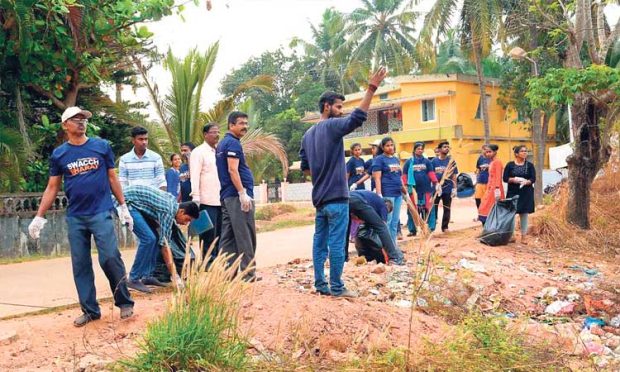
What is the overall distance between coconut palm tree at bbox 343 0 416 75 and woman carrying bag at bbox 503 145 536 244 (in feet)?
75.2

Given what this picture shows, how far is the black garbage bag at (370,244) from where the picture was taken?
24.4ft

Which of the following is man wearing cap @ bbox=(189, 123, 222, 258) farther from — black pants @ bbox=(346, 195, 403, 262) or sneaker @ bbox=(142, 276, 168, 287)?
black pants @ bbox=(346, 195, 403, 262)

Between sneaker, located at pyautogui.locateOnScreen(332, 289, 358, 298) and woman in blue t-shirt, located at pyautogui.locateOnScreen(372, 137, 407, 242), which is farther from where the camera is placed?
woman in blue t-shirt, located at pyautogui.locateOnScreen(372, 137, 407, 242)

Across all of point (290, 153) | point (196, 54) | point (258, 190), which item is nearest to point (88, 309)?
point (196, 54)

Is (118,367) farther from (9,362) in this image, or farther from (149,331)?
(9,362)

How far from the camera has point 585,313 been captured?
661 centimetres

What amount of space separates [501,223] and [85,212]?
6482 millimetres

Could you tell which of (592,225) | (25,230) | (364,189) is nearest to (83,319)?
(364,189)

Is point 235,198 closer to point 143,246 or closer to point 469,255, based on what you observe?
point 143,246

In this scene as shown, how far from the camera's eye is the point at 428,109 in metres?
32.2

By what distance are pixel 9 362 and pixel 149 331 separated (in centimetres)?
117

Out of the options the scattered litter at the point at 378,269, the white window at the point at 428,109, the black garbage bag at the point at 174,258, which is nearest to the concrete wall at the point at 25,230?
the black garbage bag at the point at 174,258

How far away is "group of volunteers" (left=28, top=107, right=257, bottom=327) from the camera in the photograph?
480 cm

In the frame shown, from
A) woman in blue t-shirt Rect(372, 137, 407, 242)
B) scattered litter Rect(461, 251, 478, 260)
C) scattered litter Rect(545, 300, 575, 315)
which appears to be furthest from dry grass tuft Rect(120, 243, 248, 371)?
woman in blue t-shirt Rect(372, 137, 407, 242)
